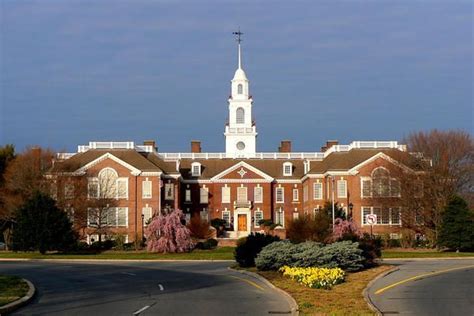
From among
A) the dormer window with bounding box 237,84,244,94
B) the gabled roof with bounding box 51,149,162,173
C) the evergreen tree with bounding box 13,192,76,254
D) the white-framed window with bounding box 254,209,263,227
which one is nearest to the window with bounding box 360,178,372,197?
the white-framed window with bounding box 254,209,263,227

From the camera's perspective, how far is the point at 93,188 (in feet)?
258

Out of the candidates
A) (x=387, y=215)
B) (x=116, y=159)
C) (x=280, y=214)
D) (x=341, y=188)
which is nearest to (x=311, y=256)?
(x=387, y=215)

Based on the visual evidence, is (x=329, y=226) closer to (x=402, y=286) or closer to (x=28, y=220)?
(x=28, y=220)

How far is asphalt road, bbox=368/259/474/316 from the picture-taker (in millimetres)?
21000

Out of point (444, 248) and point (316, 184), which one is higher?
point (316, 184)

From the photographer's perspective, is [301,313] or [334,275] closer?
[301,313]

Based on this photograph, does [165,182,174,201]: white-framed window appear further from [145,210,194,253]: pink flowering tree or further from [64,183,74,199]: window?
[145,210,194,253]: pink flowering tree

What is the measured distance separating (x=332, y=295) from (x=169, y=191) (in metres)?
61.8

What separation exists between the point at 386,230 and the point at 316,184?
10.5 m

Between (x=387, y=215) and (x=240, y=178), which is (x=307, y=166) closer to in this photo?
(x=240, y=178)

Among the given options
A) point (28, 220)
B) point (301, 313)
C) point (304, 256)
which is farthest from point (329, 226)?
point (301, 313)

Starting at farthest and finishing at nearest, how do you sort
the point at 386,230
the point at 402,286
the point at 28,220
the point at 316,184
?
1. the point at 316,184
2. the point at 386,230
3. the point at 28,220
4. the point at 402,286

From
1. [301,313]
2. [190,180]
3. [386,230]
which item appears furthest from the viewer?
[190,180]

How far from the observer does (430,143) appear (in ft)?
235
